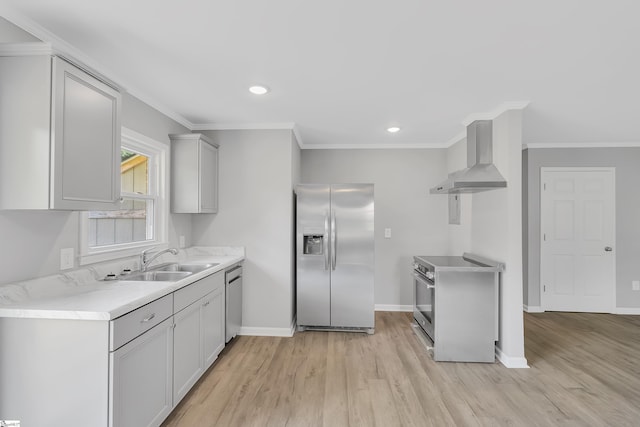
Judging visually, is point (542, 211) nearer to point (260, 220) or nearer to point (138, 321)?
point (260, 220)

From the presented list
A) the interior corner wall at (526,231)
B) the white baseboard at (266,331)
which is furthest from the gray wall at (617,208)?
the white baseboard at (266,331)

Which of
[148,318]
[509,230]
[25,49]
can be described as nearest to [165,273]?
[148,318]

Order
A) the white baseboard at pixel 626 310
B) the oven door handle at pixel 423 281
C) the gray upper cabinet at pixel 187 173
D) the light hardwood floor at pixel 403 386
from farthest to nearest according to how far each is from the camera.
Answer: the white baseboard at pixel 626 310 → the gray upper cabinet at pixel 187 173 → the oven door handle at pixel 423 281 → the light hardwood floor at pixel 403 386

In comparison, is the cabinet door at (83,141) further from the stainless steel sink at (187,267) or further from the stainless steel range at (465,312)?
the stainless steel range at (465,312)

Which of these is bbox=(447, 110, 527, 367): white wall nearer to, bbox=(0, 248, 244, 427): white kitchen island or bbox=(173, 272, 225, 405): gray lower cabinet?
bbox=(173, 272, 225, 405): gray lower cabinet

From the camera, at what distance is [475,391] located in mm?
2422

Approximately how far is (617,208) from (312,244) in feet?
14.3

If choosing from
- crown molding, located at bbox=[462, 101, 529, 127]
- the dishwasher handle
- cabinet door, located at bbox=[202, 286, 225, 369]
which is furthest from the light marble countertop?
crown molding, located at bbox=[462, 101, 529, 127]

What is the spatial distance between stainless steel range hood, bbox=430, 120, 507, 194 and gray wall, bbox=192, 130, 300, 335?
1.78 metres

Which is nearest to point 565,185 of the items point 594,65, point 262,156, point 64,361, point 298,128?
point 594,65

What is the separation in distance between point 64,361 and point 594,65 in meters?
3.67

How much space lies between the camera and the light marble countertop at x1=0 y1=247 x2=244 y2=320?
1.50m

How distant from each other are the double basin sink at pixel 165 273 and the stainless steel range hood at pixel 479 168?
248 centimetres

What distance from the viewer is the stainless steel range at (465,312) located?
2883mm
